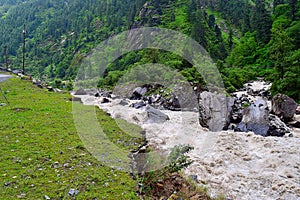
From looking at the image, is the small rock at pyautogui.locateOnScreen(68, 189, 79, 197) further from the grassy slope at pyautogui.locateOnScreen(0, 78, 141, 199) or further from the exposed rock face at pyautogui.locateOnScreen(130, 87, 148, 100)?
the exposed rock face at pyautogui.locateOnScreen(130, 87, 148, 100)

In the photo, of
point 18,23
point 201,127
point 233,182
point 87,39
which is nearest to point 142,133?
point 201,127

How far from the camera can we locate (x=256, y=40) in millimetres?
72438

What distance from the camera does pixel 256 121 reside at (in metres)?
16.4

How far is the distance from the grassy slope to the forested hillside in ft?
72.3

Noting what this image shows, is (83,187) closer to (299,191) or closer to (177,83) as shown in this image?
(299,191)

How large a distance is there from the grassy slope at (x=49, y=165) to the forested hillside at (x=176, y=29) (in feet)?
72.3

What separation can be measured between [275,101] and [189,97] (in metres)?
8.71

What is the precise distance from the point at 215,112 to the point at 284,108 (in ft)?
17.6

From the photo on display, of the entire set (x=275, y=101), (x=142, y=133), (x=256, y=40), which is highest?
(x=256, y=40)

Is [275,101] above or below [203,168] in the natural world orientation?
above

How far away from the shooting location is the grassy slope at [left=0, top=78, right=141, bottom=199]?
27.0 ft

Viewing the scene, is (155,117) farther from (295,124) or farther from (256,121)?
(295,124)

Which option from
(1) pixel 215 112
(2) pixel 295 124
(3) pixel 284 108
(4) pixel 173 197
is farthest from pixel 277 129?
(4) pixel 173 197

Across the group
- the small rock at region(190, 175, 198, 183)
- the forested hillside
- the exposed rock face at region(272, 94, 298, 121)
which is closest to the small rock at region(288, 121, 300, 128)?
the exposed rock face at region(272, 94, 298, 121)
